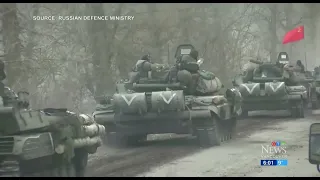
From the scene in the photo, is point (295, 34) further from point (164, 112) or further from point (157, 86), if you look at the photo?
point (164, 112)

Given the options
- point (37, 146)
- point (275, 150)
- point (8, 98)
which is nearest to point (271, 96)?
point (275, 150)

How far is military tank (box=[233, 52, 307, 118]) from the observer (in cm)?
1780

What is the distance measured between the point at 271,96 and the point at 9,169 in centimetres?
1188

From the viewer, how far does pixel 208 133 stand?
12.2 m

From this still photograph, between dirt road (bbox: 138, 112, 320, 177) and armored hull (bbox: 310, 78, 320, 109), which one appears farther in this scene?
armored hull (bbox: 310, 78, 320, 109)

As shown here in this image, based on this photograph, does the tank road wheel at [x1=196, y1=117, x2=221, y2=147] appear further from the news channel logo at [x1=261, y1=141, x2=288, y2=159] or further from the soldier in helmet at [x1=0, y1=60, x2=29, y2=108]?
the soldier in helmet at [x1=0, y1=60, x2=29, y2=108]

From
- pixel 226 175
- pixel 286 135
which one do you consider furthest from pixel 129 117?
pixel 226 175

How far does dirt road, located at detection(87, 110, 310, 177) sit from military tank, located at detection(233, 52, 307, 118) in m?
2.87

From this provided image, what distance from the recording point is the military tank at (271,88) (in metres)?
17.8

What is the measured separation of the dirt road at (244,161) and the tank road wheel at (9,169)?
247cm

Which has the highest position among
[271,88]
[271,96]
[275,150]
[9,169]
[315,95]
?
[9,169]

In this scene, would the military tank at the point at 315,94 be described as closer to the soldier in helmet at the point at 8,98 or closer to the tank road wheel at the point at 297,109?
the tank road wheel at the point at 297,109
